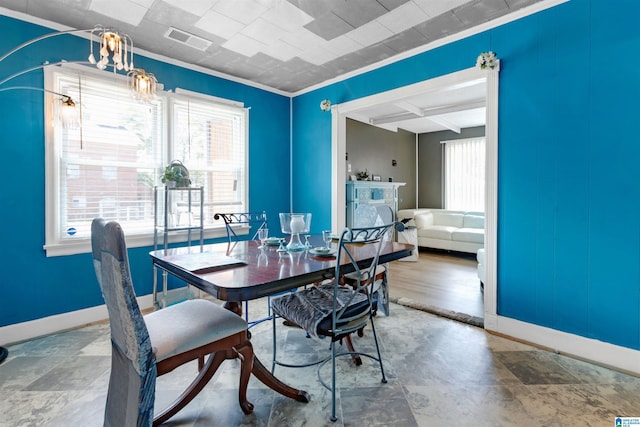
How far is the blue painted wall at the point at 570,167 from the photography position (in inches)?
82.1

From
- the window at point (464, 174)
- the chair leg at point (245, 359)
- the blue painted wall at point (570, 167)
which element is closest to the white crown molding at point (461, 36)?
the blue painted wall at point (570, 167)

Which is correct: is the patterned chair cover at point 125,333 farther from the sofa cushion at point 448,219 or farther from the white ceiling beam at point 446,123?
the sofa cushion at point 448,219

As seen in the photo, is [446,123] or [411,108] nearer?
[411,108]

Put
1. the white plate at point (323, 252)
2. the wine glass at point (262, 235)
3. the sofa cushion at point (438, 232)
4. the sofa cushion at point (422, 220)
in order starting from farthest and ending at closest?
the sofa cushion at point (422, 220)
the sofa cushion at point (438, 232)
the wine glass at point (262, 235)
the white plate at point (323, 252)

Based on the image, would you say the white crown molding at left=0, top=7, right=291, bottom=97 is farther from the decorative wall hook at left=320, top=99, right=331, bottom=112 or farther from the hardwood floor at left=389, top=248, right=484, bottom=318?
the hardwood floor at left=389, top=248, right=484, bottom=318

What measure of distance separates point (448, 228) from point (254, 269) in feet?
18.1

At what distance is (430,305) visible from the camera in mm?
3258

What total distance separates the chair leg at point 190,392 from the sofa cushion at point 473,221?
5.71 meters

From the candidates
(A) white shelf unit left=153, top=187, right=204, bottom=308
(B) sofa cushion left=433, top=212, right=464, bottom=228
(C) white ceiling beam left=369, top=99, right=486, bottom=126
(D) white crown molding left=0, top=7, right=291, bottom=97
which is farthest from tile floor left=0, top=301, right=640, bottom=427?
(B) sofa cushion left=433, top=212, right=464, bottom=228

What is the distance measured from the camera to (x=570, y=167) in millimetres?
2285

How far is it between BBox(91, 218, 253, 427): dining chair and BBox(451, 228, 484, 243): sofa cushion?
5120 millimetres

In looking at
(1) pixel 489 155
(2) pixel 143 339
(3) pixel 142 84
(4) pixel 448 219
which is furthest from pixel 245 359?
(4) pixel 448 219

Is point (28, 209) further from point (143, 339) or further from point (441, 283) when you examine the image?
point (441, 283)

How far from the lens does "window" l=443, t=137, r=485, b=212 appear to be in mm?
6820
